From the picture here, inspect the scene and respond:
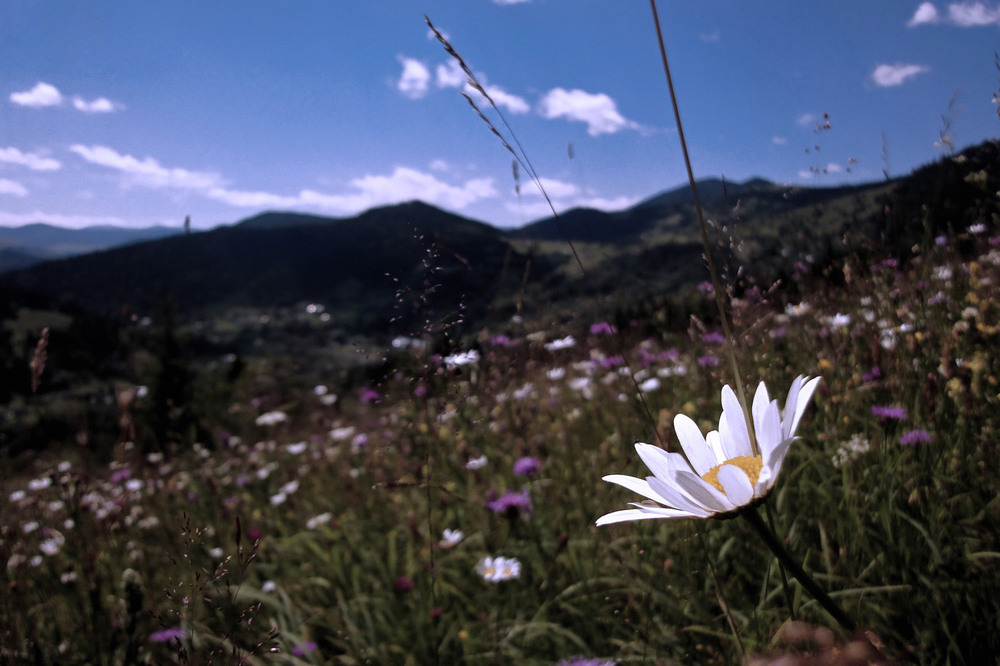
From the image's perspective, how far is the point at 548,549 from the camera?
1737mm

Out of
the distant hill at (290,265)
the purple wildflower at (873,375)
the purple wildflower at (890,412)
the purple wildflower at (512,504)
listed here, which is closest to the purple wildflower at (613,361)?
the purple wildflower at (512,504)

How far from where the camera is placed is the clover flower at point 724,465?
1.49 feet

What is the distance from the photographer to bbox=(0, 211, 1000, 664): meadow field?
3.63ft

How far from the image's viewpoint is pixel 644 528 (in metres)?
1.56

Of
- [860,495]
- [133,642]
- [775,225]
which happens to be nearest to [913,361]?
[860,495]

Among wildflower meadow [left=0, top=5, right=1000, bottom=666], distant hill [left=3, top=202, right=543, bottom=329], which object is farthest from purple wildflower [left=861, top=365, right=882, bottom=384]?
distant hill [left=3, top=202, right=543, bottom=329]

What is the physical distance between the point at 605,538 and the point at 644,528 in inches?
6.5

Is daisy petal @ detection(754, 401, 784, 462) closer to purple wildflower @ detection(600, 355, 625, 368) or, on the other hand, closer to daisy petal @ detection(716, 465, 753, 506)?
daisy petal @ detection(716, 465, 753, 506)

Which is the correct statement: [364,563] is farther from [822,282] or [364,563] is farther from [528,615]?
[822,282]

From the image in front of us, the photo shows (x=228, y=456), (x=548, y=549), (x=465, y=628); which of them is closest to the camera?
(x=465, y=628)

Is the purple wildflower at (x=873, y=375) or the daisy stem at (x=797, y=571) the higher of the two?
the daisy stem at (x=797, y=571)

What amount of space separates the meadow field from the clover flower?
8cm

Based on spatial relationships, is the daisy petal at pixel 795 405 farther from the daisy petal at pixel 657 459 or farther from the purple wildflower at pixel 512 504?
the purple wildflower at pixel 512 504

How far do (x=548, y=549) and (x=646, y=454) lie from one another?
1273 mm
